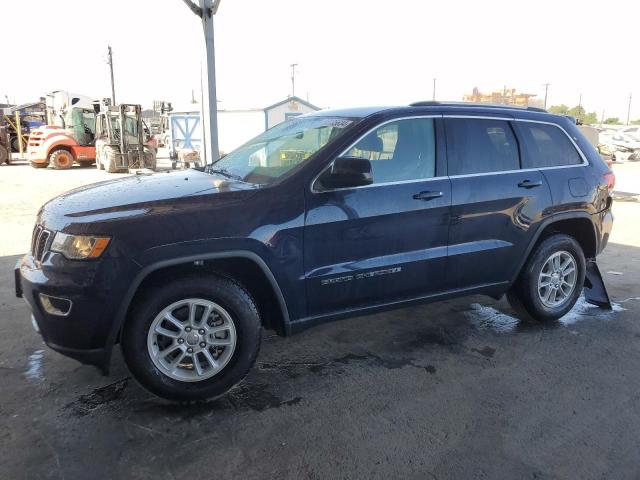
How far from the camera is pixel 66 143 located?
20375 mm

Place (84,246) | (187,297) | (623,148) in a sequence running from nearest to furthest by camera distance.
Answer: (84,246), (187,297), (623,148)

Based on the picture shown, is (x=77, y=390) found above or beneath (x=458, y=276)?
beneath

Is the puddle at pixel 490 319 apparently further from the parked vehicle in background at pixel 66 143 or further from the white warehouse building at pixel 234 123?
the white warehouse building at pixel 234 123

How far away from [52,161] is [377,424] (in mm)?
20459

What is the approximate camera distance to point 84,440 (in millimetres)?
2820

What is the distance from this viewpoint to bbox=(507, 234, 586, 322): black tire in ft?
14.4

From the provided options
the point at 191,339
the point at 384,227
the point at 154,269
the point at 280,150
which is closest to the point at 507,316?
the point at 384,227

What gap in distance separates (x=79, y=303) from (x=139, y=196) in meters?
0.75

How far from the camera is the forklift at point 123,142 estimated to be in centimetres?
1827

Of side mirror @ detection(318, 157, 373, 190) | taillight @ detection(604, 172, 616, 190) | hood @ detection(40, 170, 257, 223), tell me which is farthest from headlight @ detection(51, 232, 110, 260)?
taillight @ detection(604, 172, 616, 190)

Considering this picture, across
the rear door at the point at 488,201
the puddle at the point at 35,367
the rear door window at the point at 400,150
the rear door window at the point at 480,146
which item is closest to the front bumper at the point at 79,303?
the puddle at the point at 35,367

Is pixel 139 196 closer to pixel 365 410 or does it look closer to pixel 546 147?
pixel 365 410

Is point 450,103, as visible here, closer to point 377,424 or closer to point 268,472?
point 377,424

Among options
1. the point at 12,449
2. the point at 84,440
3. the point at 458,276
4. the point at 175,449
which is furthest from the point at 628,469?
the point at 12,449
